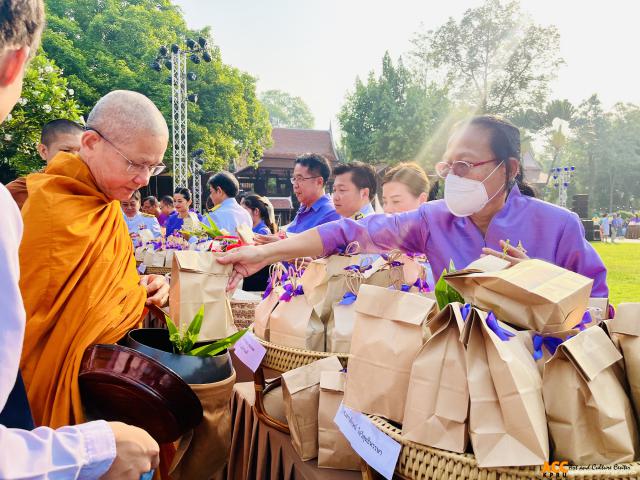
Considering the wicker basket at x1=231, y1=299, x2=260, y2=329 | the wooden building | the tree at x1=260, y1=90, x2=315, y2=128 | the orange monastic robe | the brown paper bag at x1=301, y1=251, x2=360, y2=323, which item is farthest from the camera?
the tree at x1=260, y1=90, x2=315, y2=128

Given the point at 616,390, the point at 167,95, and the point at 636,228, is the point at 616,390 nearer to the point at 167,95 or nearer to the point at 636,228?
the point at 167,95

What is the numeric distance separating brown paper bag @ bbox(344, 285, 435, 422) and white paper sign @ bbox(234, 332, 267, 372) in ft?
2.09

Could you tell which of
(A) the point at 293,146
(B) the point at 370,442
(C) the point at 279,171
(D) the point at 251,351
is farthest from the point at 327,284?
(A) the point at 293,146

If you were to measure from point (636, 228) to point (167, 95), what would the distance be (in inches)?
1135

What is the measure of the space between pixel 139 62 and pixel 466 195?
767 inches

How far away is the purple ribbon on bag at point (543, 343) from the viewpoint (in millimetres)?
1026

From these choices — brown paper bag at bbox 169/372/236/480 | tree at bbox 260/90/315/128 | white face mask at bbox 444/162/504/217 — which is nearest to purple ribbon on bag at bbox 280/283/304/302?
brown paper bag at bbox 169/372/236/480

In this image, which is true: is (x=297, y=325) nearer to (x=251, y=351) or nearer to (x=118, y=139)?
(x=251, y=351)

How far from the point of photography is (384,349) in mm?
1101

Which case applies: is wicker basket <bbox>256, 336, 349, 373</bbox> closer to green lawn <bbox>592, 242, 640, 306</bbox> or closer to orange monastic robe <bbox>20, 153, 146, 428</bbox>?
orange monastic robe <bbox>20, 153, 146, 428</bbox>

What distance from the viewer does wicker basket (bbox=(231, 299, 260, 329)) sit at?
10.7 ft

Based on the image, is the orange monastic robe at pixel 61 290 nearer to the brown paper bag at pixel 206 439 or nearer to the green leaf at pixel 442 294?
the brown paper bag at pixel 206 439

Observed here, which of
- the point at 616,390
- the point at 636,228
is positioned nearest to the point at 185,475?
the point at 616,390

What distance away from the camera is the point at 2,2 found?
0.72 meters
